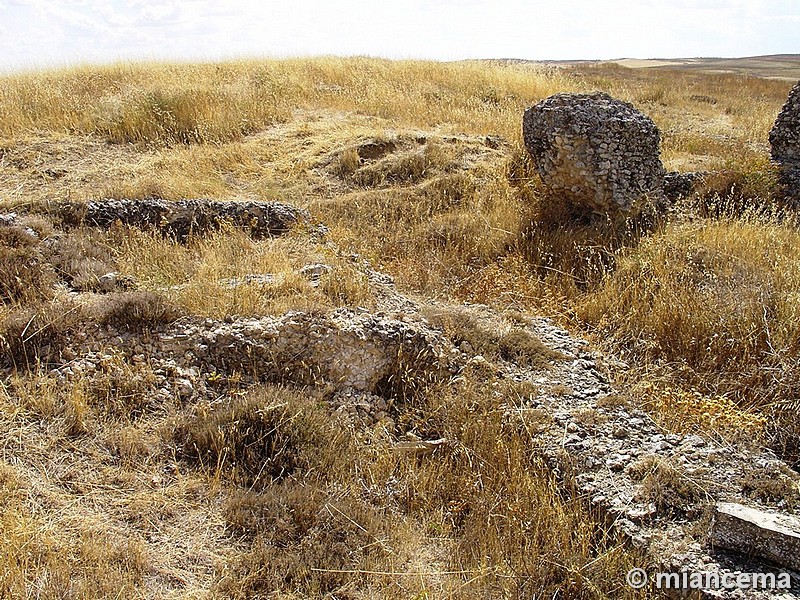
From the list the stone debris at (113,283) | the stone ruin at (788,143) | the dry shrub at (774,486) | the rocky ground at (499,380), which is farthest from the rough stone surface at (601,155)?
the stone debris at (113,283)

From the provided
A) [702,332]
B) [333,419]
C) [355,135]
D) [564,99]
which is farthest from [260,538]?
[355,135]

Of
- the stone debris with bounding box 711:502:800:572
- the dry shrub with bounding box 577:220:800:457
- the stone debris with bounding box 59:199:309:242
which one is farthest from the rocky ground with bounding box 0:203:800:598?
the stone debris with bounding box 59:199:309:242

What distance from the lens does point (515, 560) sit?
339 centimetres

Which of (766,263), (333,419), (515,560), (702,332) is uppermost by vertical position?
(766,263)

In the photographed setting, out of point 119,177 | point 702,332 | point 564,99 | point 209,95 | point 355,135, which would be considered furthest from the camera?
point 209,95

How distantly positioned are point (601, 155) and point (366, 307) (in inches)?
158

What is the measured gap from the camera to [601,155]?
7.52m

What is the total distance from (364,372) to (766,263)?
4296mm

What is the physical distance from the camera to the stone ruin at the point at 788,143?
8.30m

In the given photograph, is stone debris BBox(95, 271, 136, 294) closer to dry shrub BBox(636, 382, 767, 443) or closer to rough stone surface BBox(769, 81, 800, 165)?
dry shrub BBox(636, 382, 767, 443)

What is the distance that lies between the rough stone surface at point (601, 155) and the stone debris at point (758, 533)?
5.00m

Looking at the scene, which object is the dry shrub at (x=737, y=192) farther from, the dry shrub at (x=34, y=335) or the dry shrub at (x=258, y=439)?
the dry shrub at (x=34, y=335)

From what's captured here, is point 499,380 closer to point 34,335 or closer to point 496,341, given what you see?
point 496,341

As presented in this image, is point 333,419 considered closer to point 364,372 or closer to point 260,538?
point 364,372
